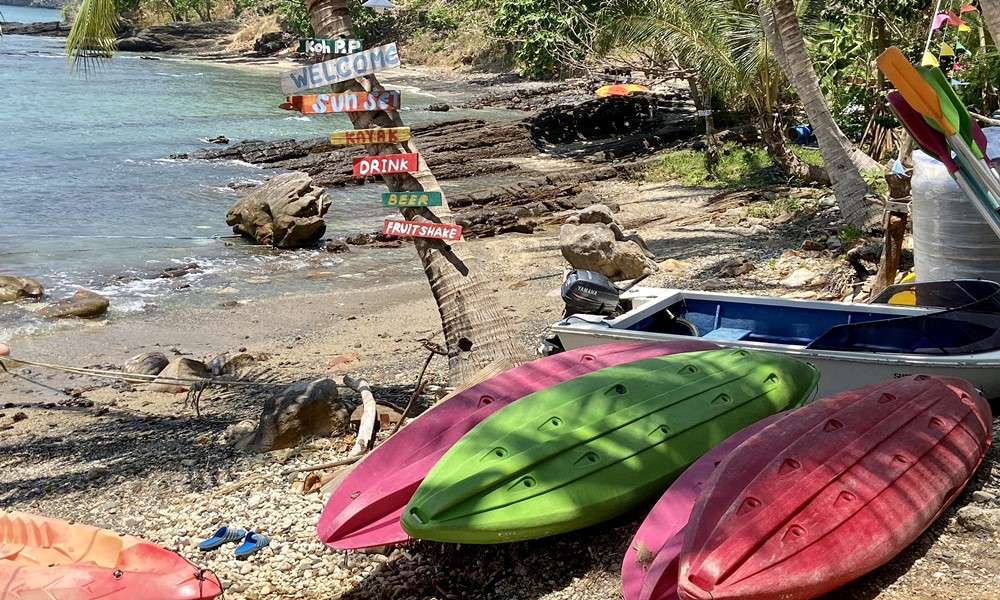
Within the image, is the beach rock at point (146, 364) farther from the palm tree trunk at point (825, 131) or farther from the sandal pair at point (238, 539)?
the palm tree trunk at point (825, 131)

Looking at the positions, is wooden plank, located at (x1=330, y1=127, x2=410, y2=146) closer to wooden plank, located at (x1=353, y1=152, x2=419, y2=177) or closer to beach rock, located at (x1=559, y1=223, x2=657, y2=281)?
wooden plank, located at (x1=353, y1=152, x2=419, y2=177)

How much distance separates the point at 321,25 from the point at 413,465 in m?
3.41

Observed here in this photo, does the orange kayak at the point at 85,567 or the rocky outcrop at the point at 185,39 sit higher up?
the rocky outcrop at the point at 185,39

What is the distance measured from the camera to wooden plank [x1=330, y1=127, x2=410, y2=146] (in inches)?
247

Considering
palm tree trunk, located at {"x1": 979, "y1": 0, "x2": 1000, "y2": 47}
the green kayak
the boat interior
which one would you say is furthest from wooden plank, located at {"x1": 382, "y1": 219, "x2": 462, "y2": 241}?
palm tree trunk, located at {"x1": 979, "y1": 0, "x2": 1000, "y2": 47}

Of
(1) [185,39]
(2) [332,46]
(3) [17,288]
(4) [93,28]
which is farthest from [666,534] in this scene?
(1) [185,39]

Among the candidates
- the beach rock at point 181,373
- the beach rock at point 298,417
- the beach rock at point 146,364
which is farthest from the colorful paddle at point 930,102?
the beach rock at point 146,364

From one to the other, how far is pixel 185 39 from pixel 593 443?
2965 inches

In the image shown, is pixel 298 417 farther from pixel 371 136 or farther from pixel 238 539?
pixel 371 136

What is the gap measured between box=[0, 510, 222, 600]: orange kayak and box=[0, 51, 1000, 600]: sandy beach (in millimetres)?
635

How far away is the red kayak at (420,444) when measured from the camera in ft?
15.4

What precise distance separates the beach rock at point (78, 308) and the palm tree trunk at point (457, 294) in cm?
712

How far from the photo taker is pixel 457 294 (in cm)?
705

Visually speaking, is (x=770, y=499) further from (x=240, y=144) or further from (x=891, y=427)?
(x=240, y=144)
